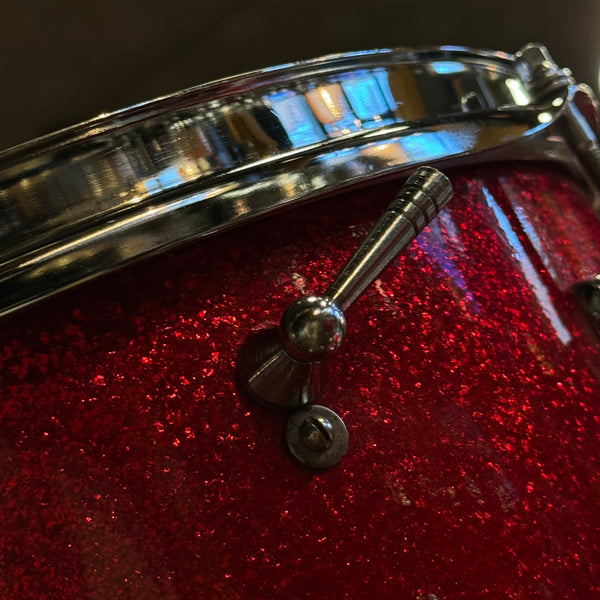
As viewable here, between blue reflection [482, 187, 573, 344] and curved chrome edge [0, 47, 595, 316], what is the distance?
47mm


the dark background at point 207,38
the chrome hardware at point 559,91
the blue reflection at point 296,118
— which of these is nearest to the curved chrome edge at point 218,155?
the blue reflection at point 296,118

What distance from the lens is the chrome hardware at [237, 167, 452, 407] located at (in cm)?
35

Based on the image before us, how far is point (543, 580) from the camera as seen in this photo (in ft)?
1.28

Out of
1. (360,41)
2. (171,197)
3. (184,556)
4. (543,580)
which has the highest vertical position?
(171,197)

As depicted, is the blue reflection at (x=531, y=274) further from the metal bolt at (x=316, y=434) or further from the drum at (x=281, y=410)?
the metal bolt at (x=316, y=434)

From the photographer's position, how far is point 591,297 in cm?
53

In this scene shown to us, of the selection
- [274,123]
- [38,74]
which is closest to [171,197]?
[274,123]

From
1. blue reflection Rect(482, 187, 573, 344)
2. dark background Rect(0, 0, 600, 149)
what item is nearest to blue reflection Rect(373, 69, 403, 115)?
blue reflection Rect(482, 187, 573, 344)

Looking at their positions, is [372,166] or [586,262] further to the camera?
[586,262]

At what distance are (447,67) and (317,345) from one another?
289 mm

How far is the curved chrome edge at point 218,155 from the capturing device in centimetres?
38

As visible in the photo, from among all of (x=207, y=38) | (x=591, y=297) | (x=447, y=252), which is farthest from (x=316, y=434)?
(x=207, y=38)

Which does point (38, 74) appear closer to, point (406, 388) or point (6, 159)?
point (6, 159)

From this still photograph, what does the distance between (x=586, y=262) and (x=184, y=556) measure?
40cm
